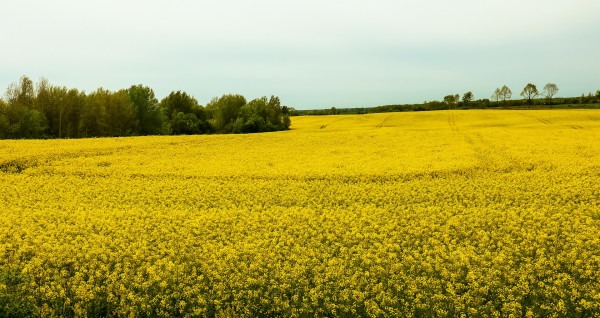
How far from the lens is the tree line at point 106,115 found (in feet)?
153

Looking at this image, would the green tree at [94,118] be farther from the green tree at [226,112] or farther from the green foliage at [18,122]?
the green tree at [226,112]

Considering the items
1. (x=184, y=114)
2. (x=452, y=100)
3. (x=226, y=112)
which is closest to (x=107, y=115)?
(x=184, y=114)

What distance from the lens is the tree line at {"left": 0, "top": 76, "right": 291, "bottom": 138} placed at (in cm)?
4672

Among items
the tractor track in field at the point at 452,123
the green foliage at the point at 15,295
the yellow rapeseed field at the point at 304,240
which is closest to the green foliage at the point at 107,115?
the yellow rapeseed field at the point at 304,240

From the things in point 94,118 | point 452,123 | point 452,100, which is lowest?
point 452,123

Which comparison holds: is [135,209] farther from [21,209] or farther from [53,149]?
[53,149]

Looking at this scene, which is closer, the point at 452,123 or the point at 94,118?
the point at 94,118

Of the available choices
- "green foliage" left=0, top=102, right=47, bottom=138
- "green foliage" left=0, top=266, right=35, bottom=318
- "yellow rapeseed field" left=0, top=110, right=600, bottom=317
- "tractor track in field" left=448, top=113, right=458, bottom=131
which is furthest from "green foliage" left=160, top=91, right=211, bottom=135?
"green foliage" left=0, top=266, right=35, bottom=318

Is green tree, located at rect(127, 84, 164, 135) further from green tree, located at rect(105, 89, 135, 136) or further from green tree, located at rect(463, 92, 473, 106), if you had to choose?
green tree, located at rect(463, 92, 473, 106)

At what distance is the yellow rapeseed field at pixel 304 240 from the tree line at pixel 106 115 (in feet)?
95.9

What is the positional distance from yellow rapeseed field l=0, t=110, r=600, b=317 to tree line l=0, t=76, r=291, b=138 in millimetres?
29240

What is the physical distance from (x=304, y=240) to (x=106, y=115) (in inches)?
2065

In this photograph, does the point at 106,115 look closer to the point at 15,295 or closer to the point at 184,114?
the point at 184,114

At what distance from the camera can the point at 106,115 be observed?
5388cm
